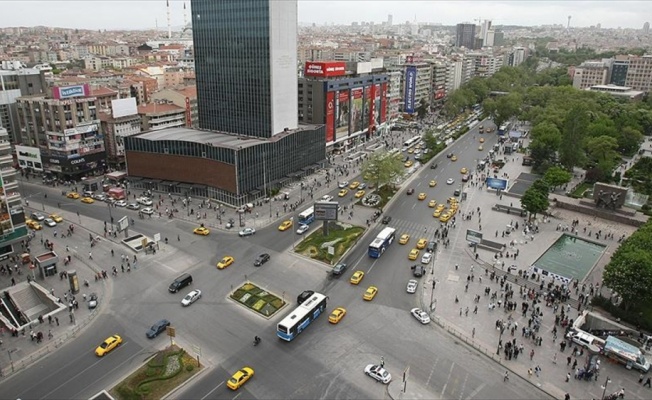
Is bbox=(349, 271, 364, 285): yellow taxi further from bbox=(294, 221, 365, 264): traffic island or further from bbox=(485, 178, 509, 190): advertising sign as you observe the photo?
bbox=(485, 178, 509, 190): advertising sign

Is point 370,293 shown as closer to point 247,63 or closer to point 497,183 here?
point 497,183

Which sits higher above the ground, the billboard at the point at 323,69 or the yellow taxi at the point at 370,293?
the billboard at the point at 323,69

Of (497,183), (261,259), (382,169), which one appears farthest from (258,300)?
(497,183)

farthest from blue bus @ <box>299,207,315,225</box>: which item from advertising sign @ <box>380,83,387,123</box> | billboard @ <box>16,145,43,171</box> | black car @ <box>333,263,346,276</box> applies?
advertising sign @ <box>380,83,387,123</box>

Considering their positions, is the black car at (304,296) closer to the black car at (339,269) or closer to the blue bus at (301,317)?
the blue bus at (301,317)

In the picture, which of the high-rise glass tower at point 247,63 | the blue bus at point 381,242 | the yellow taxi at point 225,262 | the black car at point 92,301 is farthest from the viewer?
the high-rise glass tower at point 247,63

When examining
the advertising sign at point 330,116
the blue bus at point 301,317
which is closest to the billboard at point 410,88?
the advertising sign at point 330,116

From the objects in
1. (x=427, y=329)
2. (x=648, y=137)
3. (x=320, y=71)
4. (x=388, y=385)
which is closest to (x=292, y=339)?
(x=388, y=385)

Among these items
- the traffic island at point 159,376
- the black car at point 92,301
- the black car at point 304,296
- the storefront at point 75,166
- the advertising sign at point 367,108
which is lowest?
the traffic island at point 159,376
